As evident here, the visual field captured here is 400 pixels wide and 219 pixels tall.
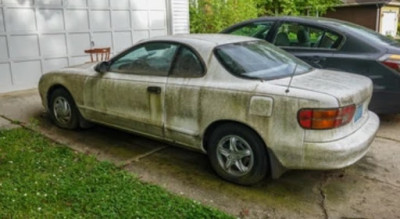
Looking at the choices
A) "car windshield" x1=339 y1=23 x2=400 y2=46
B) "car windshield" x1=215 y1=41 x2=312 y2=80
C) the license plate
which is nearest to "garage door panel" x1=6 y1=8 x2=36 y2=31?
"car windshield" x1=215 y1=41 x2=312 y2=80

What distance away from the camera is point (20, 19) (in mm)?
7758

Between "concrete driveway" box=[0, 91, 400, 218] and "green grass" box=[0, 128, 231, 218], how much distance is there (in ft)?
0.77

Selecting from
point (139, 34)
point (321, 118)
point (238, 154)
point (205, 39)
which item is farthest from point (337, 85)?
point (139, 34)

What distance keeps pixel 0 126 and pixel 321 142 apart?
470cm

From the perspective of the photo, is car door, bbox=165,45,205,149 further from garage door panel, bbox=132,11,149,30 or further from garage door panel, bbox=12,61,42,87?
garage door panel, bbox=132,11,149,30

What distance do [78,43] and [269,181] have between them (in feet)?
20.9

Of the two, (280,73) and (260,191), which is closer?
(260,191)

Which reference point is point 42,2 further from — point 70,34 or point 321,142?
point 321,142

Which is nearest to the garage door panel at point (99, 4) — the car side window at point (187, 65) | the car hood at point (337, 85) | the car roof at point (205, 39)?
the car roof at point (205, 39)

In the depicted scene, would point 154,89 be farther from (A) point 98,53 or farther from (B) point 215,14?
(B) point 215,14

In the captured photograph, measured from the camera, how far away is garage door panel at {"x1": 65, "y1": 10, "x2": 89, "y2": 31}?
28.2 feet

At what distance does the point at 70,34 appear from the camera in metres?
8.69

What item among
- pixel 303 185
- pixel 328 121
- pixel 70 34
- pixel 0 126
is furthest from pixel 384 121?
pixel 70 34

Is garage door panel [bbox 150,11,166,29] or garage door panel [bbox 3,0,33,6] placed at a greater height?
garage door panel [bbox 3,0,33,6]
